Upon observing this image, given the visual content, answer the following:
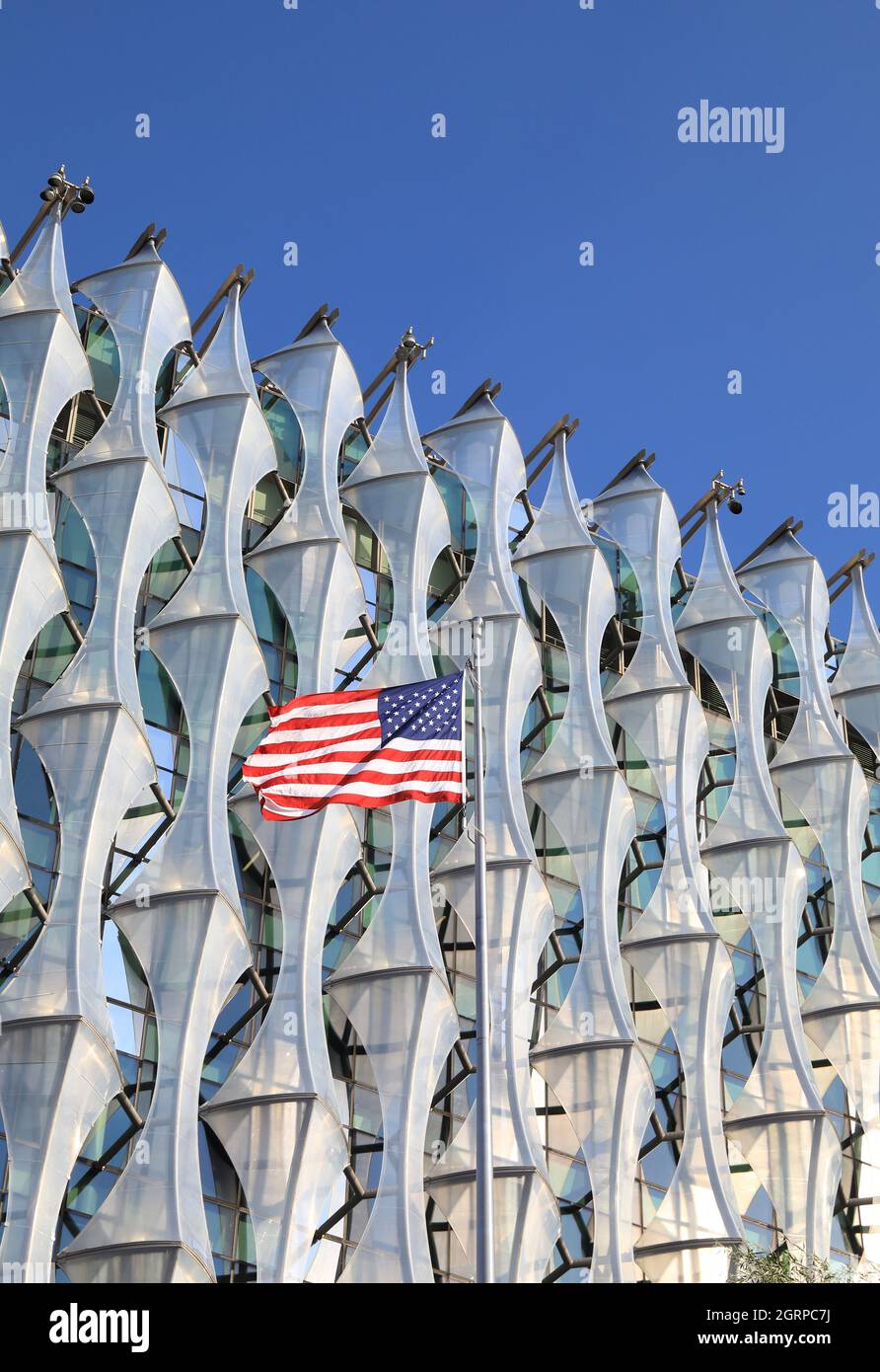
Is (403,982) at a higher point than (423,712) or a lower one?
lower

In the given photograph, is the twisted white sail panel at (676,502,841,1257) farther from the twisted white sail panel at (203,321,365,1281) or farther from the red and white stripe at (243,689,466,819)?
the red and white stripe at (243,689,466,819)

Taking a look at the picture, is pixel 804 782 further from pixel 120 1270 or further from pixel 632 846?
pixel 120 1270

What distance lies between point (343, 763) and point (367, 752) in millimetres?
345

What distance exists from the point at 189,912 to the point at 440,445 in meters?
16.0

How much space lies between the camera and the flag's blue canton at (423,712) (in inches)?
933

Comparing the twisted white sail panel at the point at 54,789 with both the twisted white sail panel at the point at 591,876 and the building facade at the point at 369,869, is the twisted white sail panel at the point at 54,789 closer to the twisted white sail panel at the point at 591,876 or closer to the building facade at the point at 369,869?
the building facade at the point at 369,869

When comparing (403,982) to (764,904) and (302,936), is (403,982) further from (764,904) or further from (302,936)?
A: (764,904)

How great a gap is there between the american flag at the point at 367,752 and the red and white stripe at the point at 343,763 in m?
0.01

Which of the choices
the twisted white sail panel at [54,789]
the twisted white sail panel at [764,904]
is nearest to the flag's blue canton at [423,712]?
the twisted white sail panel at [54,789]

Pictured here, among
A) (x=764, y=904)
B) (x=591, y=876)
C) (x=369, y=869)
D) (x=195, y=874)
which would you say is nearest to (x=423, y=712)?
(x=195, y=874)

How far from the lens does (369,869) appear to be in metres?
39.3

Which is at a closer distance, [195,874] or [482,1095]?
[482,1095]

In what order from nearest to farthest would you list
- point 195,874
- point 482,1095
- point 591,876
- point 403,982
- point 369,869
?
point 482,1095
point 195,874
point 403,982
point 369,869
point 591,876
